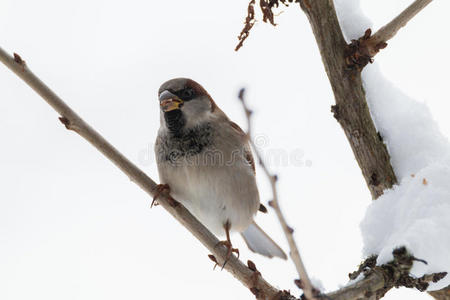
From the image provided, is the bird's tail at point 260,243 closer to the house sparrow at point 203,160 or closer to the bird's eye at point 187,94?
Result: the house sparrow at point 203,160

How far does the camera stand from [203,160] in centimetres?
239

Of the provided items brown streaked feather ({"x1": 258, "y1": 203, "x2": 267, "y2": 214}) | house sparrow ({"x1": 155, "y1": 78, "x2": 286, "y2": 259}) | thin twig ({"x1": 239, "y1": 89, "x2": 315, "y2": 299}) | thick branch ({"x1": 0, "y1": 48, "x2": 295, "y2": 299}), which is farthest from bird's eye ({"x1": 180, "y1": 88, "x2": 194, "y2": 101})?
thin twig ({"x1": 239, "y1": 89, "x2": 315, "y2": 299})

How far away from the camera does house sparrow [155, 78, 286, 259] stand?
2.40m

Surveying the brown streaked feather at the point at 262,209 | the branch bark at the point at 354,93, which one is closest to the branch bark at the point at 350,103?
the branch bark at the point at 354,93

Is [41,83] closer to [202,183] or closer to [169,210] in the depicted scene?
[169,210]

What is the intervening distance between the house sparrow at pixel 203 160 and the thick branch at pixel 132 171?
1.07 feet

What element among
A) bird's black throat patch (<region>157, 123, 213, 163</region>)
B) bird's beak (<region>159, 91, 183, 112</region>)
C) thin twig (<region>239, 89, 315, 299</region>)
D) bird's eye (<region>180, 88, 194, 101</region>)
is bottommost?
thin twig (<region>239, 89, 315, 299</region>)

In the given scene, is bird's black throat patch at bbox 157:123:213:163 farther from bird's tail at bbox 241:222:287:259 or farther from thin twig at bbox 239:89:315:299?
thin twig at bbox 239:89:315:299

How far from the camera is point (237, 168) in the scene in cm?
251

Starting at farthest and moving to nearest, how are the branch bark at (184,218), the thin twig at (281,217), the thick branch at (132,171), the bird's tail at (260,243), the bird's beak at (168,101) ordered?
the bird's tail at (260,243) → the bird's beak at (168,101) → the thick branch at (132,171) → the branch bark at (184,218) → the thin twig at (281,217)

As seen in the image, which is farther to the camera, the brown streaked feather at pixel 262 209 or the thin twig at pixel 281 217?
the brown streaked feather at pixel 262 209

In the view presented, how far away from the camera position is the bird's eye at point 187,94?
8.16 feet

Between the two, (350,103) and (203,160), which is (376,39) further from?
(203,160)

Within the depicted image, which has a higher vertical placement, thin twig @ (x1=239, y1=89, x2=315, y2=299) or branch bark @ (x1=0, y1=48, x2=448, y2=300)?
branch bark @ (x1=0, y1=48, x2=448, y2=300)
